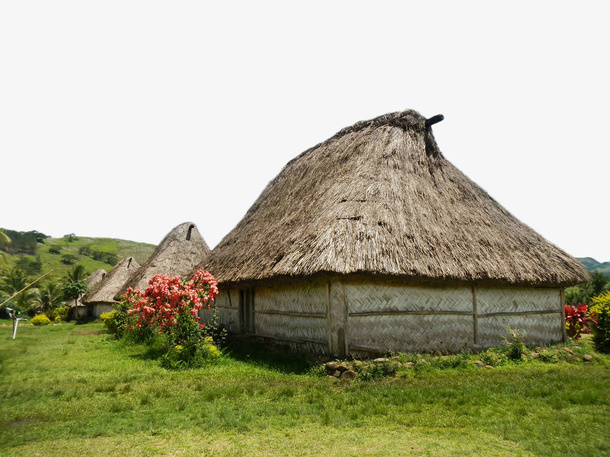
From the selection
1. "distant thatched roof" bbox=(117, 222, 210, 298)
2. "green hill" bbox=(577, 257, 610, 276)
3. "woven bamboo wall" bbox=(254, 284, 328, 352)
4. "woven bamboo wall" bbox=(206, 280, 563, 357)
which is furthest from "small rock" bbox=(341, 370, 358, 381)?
"green hill" bbox=(577, 257, 610, 276)

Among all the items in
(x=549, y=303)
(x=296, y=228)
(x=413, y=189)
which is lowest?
(x=549, y=303)

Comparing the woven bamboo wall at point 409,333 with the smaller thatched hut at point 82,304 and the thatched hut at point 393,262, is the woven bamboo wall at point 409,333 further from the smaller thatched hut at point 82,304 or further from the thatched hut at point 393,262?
the smaller thatched hut at point 82,304

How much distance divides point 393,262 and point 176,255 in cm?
1542

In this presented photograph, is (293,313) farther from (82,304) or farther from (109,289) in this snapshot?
(82,304)

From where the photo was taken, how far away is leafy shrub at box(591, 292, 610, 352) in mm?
9633

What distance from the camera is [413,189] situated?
32.5 feet

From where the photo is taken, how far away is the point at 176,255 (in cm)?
2114

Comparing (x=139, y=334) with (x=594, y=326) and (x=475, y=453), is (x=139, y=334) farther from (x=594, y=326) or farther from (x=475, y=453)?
(x=594, y=326)

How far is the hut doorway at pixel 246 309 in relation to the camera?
11.3 meters

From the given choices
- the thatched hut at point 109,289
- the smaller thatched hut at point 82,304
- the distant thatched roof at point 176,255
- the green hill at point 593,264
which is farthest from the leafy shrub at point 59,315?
the green hill at point 593,264

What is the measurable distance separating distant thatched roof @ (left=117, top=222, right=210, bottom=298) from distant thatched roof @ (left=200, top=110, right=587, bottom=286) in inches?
312

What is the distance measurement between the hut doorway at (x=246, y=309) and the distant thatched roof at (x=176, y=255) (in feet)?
27.3

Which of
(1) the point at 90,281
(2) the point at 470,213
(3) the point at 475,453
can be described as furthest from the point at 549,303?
(1) the point at 90,281

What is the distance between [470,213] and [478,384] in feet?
17.4
